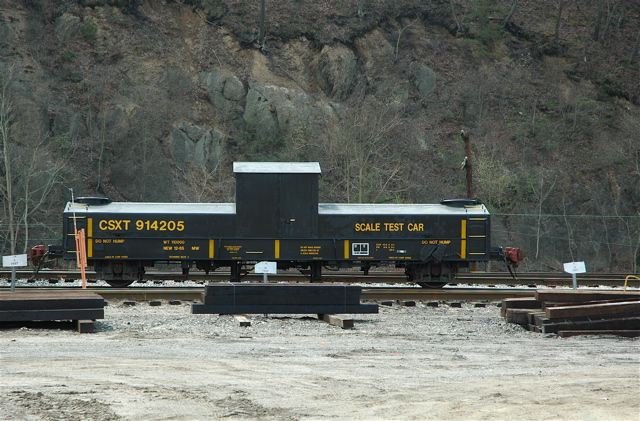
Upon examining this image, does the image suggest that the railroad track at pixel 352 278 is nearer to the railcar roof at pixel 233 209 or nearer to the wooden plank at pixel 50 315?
the railcar roof at pixel 233 209

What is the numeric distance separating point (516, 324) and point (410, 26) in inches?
1411

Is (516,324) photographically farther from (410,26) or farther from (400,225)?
(410,26)

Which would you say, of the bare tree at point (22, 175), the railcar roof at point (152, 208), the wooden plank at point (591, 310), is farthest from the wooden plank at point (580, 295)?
the bare tree at point (22, 175)

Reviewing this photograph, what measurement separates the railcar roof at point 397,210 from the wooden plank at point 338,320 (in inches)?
240

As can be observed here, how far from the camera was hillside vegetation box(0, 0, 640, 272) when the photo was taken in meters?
33.8

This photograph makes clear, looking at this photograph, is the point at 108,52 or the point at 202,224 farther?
the point at 108,52

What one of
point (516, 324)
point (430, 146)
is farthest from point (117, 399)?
point (430, 146)

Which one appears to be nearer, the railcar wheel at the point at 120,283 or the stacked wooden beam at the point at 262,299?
the stacked wooden beam at the point at 262,299

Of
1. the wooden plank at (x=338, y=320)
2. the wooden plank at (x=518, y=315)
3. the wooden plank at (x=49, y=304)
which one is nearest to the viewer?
the wooden plank at (x=49, y=304)

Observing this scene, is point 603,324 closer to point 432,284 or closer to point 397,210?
point 432,284

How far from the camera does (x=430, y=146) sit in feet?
129

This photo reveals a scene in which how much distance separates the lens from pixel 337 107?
131ft

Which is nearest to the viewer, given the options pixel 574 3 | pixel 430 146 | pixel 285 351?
pixel 285 351

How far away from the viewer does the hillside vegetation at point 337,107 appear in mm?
33781
